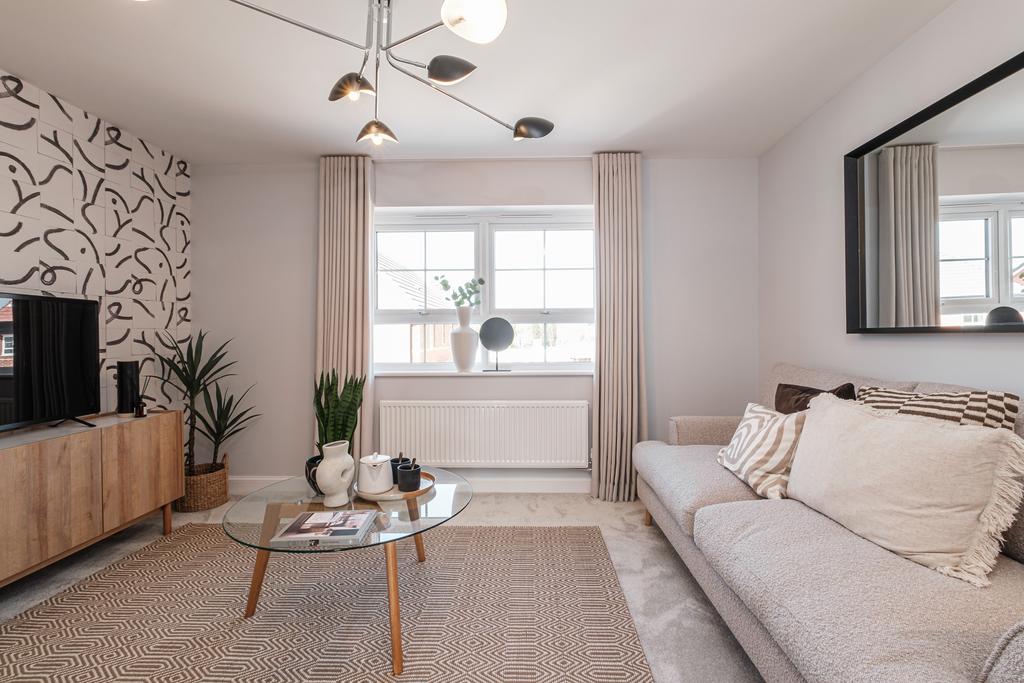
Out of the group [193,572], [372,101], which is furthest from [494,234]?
[193,572]

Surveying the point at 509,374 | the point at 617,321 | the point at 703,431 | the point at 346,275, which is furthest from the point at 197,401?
the point at 703,431

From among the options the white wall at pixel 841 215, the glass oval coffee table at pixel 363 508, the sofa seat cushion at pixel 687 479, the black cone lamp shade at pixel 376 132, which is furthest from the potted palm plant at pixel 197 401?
the white wall at pixel 841 215

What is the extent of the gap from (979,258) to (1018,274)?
138 mm

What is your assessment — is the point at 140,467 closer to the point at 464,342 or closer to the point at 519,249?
the point at 464,342

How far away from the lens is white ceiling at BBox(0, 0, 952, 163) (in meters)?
1.77

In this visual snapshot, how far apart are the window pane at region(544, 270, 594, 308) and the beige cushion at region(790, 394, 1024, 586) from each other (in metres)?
2.08

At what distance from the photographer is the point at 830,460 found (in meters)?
1.54

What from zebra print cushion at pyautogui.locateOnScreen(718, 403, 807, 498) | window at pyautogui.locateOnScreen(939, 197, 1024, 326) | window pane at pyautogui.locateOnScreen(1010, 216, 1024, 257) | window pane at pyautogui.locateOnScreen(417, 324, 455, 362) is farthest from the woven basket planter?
window pane at pyautogui.locateOnScreen(1010, 216, 1024, 257)

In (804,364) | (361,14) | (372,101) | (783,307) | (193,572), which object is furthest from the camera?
(783,307)

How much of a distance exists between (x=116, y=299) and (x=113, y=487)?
1.22m

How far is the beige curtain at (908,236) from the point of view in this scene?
5.85 ft

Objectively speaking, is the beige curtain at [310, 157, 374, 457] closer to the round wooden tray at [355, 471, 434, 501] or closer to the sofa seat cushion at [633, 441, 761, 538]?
the round wooden tray at [355, 471, 434, 501]

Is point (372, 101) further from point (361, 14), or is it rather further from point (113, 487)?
point (113, 487)

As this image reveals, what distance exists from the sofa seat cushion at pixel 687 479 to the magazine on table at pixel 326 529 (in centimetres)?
127
